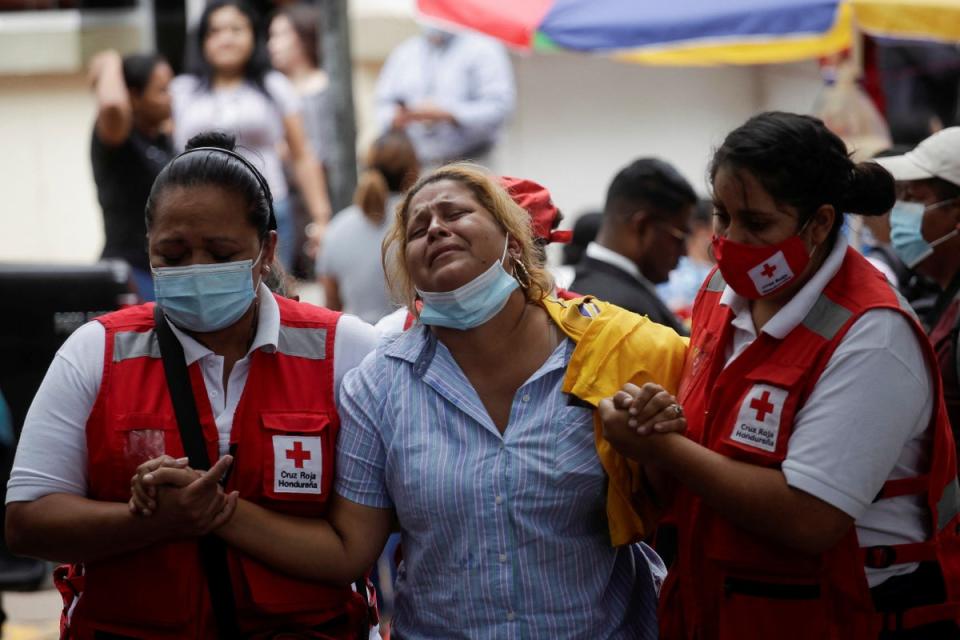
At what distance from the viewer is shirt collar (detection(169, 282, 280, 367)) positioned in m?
3.55

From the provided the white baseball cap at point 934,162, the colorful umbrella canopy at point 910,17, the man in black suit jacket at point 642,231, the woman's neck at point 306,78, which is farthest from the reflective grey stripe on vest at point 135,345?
the woman's neck at point 306,78

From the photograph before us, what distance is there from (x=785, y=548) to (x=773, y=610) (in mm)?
156

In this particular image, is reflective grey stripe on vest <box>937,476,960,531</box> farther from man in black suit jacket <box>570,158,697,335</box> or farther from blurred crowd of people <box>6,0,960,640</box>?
man in black suit jacket <box>570,158,697,335</box>

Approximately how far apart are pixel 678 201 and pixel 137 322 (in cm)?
289

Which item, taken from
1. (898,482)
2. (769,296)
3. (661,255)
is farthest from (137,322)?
(661,255)

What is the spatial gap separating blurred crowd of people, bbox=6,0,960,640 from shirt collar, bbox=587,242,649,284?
6.70ft

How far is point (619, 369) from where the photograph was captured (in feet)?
11.4

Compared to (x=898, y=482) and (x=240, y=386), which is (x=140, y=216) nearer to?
(x=240, y=386)

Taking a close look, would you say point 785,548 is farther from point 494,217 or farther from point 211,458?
point 211,458

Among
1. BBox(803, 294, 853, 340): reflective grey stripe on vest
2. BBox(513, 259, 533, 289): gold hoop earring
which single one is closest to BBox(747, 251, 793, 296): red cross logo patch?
BBox(803, 294, 853, 340): reflective grey stripe on vest

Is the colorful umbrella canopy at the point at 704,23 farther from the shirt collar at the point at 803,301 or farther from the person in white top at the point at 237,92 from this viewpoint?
the shirt collar at the point at 803,301

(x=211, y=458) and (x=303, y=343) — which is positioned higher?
(x=303, y=343)

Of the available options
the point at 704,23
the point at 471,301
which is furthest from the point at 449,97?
the point at 471,301

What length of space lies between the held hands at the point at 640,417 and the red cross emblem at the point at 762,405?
0.17 m
